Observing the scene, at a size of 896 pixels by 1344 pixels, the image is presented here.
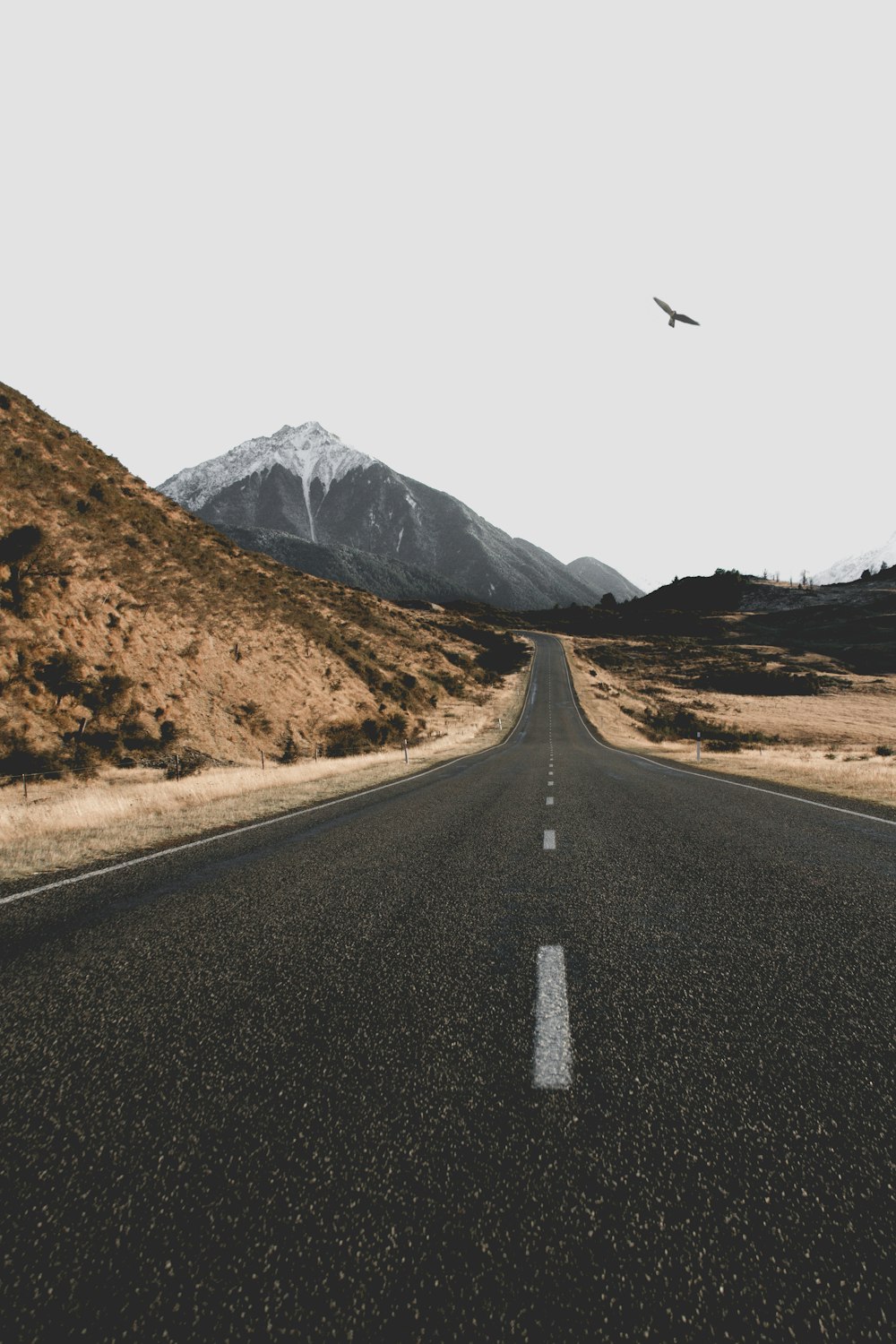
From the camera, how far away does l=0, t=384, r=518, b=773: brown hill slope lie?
21953mm

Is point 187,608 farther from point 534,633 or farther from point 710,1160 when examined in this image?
point 534,633

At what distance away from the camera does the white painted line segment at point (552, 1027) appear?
252 centimetres

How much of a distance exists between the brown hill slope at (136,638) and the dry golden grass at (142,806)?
2794 mm

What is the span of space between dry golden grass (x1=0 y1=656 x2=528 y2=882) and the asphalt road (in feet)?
10.2

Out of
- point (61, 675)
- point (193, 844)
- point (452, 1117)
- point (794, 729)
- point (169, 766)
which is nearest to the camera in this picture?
point (452, 1117)

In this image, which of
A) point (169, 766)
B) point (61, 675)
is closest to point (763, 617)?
point (169, 766)

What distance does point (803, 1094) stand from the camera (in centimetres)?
240

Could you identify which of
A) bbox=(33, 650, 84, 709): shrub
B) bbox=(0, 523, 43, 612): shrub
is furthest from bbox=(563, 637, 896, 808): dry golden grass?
bbox=(0, 523, 43, 612): shrub

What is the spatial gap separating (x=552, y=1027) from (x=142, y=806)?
10968mm

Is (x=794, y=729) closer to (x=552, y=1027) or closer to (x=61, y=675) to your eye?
(x=61, y=675)

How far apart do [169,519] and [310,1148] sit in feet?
126

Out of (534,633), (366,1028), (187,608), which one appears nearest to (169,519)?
(187,608)

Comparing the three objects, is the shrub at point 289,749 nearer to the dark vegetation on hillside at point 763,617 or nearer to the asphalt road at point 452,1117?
the asphalt road at point 452,1117

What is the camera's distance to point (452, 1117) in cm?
229
